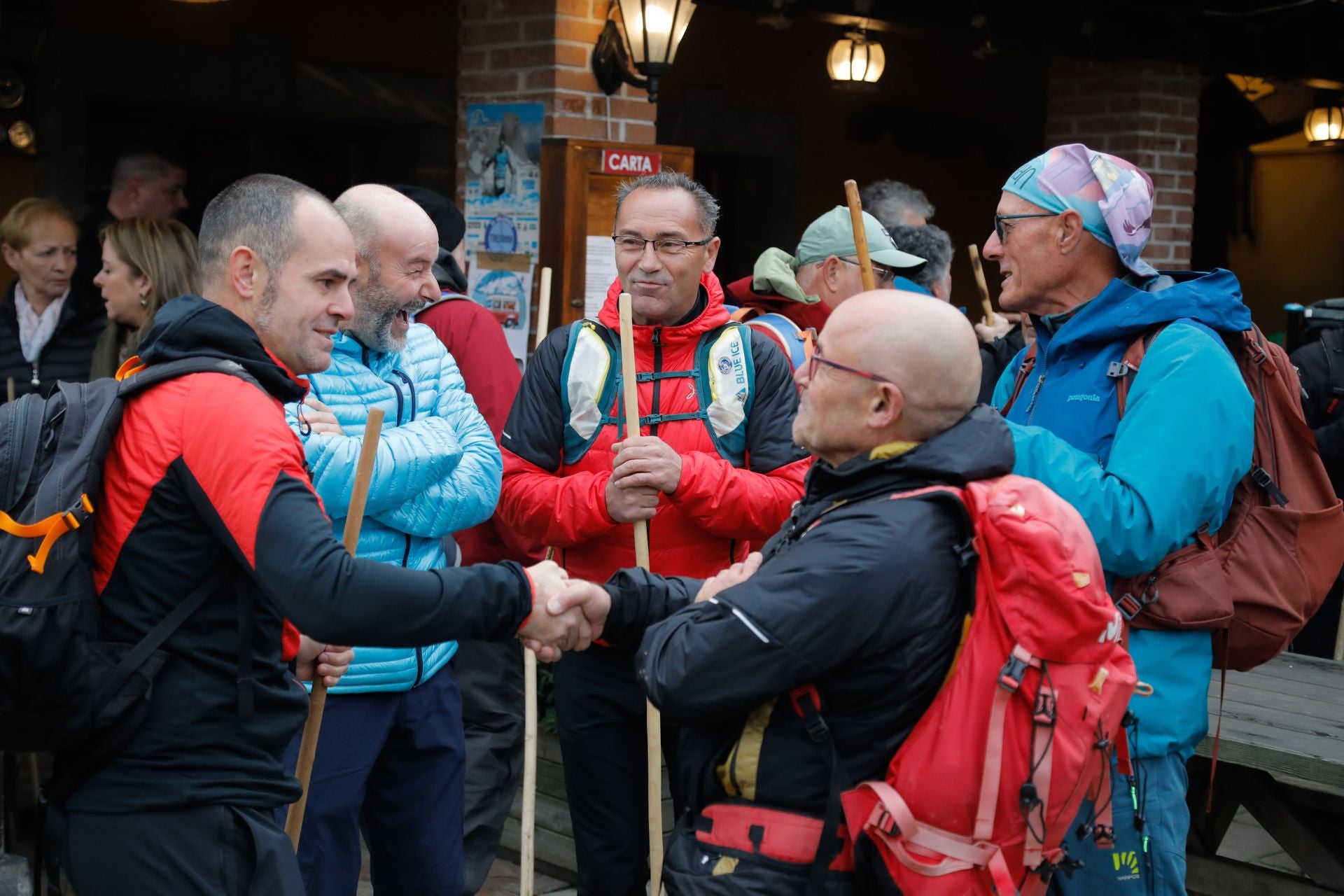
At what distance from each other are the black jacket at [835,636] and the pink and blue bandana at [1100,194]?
789 mm

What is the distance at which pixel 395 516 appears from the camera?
10.1 feet

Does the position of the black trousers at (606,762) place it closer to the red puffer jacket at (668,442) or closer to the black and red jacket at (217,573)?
the red puffer jacket at (668,442)

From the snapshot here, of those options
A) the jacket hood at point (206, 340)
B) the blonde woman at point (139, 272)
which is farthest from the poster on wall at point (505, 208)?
the jacket hood at point (206, 340)

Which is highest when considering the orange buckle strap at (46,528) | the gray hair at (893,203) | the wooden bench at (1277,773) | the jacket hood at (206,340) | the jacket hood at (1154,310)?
the gray hair at (893,203)

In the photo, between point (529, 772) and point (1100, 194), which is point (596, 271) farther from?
point (1100, 194)

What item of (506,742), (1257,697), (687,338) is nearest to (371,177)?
(506,742)

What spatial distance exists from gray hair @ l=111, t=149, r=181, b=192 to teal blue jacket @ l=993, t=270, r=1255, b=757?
414cm

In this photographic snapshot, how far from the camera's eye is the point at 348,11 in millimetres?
6910

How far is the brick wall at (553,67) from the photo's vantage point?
603cm

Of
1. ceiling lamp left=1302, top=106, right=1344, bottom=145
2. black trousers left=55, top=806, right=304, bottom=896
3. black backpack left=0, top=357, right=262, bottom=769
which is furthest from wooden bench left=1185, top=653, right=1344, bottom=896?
ceiling lamp left=1302, top=106, right=1344, bottom=145

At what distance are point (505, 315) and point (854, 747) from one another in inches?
171

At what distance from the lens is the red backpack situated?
6.59 feet

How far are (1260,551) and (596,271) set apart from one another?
3.57 meters

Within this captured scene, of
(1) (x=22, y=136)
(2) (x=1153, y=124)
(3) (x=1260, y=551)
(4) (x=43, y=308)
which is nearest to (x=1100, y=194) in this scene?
(3) (x=1260, y=551)
